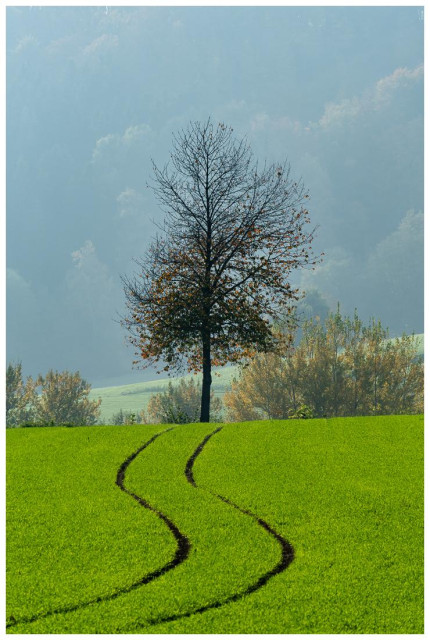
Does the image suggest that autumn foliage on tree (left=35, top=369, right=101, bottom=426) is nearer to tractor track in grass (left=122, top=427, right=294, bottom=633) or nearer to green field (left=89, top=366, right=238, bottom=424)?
green field (left=89, top=366, right=238, bottom=424)

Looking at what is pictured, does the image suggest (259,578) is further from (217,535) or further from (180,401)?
(180,401)

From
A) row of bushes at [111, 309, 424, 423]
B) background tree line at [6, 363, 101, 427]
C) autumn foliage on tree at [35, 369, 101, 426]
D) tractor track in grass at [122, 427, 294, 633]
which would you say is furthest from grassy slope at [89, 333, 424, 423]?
tractor track in grass at [122, 427, 294, 633]

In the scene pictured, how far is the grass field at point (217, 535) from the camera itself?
7.68 meters

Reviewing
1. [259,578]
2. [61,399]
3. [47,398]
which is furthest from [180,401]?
[259,578]

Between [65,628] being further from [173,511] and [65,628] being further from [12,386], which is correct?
[12,386]

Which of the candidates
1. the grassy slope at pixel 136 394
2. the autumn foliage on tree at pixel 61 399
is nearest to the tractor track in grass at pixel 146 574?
the autumn foliage on tree at pixel 61 399

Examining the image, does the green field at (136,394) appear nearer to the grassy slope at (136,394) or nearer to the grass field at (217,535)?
the grassy slope at (136,394)

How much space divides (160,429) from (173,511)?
769cm

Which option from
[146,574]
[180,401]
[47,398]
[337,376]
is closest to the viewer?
[146,574]

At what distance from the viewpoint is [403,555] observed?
9391mm

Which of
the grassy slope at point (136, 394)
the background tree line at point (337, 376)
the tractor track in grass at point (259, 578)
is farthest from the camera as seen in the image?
the grassy slope at point (136, 394)

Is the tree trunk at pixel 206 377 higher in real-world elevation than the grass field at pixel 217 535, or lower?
higher

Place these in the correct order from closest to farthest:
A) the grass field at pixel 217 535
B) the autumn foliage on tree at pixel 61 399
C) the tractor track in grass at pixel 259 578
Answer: the tractor track in grass at pixel 259 578 < the grass field at pixel 217 535 < the autumn foliage on tree at pixel 61 399

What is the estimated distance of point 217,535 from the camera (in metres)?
10.1
